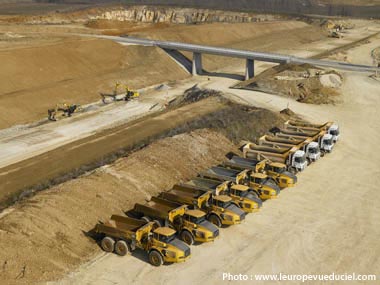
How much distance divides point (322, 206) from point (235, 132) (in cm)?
1149

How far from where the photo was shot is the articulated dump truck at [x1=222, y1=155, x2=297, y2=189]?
30.4 meters

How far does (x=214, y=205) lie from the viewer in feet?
84.4

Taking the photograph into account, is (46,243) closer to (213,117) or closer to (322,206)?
(322,206)

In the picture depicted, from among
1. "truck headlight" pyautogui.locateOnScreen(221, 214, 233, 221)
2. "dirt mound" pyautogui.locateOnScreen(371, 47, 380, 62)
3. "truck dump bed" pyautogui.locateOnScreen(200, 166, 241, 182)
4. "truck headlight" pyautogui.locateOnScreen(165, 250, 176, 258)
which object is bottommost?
"dirt mound" pyautogui.locateOnScreen(371, 47, 380, 62)

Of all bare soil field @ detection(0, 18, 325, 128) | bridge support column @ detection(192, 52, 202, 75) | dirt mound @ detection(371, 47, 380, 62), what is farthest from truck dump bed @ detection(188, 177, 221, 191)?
dirt mound @ detection(371, 47, 380, 62)

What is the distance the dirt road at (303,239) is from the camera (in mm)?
21969

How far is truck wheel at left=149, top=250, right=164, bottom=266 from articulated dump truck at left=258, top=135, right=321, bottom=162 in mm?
15746

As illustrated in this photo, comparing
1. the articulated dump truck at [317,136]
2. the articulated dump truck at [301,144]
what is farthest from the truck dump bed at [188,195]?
the articulated dump truck at [317,136]

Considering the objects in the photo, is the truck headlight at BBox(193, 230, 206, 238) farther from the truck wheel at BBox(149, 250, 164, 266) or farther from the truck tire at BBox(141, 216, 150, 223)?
the truck wheel at BBox(149, 250, 164, 266)

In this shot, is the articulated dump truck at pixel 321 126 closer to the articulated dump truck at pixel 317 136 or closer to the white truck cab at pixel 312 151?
the articulated dump truck at pixel 317 136

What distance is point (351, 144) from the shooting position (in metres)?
39.3

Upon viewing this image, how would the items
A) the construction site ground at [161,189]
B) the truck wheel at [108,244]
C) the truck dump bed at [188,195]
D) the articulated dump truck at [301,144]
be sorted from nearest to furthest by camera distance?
1. the construction site ground at [161,189]
2. the truck wheel at [108,244]
3. the truck dump bed at [188,195]
4. the articulated dump truck at [301,144]

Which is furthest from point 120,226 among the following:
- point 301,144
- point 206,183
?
point 301,144

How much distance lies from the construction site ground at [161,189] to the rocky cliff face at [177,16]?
258 ft
